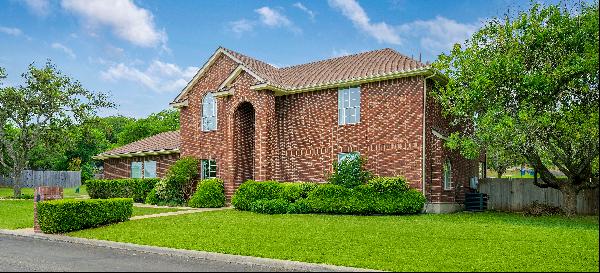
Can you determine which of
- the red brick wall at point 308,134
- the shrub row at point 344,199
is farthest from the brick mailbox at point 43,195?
the red brick wall at point 308,134

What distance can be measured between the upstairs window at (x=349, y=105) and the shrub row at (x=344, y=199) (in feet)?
12.0

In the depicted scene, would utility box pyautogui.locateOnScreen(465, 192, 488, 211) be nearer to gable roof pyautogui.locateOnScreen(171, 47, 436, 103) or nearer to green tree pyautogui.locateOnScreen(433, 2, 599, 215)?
green tree pyautogui.locateOnScreen(433, 2, 599, 215)

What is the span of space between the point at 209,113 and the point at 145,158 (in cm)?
809

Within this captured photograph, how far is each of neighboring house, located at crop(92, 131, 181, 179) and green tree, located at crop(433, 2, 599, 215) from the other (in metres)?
17.9

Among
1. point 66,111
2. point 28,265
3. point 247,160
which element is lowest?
point 28,265

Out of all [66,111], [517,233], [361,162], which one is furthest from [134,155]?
[517,233]

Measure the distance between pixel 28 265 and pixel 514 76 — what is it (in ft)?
57.3

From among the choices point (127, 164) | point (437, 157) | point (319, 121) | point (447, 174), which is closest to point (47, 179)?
point (127, 164)

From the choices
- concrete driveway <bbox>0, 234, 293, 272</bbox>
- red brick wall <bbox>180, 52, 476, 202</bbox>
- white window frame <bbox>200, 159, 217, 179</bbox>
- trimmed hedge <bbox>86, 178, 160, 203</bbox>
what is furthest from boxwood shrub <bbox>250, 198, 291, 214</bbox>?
trimmed hedge <bbox>86, 178, 160, 203</bbox>

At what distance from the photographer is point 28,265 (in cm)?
1091

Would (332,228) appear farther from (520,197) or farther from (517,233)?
(520,197)

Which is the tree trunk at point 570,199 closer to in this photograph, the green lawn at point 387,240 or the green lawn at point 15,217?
the green lawn at point 387,240

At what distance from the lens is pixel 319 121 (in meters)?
25.6

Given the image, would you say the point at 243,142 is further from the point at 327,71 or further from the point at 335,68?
the point at 335,68
